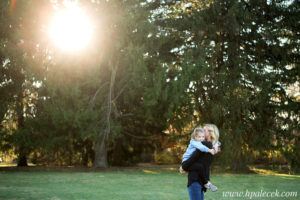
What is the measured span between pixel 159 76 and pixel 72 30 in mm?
4921

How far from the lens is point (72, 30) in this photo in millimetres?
16734

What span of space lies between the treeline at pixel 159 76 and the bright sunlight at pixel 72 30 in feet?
1.22

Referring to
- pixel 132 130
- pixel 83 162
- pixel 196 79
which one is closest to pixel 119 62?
pixel 196 79

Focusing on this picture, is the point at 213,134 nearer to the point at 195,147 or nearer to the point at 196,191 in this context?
the point at 195,147

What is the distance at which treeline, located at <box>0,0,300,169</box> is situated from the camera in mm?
16375

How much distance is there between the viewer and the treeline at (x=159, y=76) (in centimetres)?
1638

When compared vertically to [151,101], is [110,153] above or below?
below

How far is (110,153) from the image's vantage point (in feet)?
81.2

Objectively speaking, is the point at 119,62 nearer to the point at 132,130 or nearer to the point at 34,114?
the point at 34,114

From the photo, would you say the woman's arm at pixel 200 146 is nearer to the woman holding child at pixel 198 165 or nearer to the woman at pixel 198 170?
the woman holding child at pixel 198 165

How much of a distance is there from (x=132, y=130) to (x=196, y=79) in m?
7.87

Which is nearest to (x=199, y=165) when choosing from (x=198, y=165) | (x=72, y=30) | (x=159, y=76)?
(x=198, y=165)

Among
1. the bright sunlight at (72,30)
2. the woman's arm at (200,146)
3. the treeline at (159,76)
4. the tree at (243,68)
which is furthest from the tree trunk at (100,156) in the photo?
the woman's arm at (200,146)

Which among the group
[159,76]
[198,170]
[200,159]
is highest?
[159,76]
